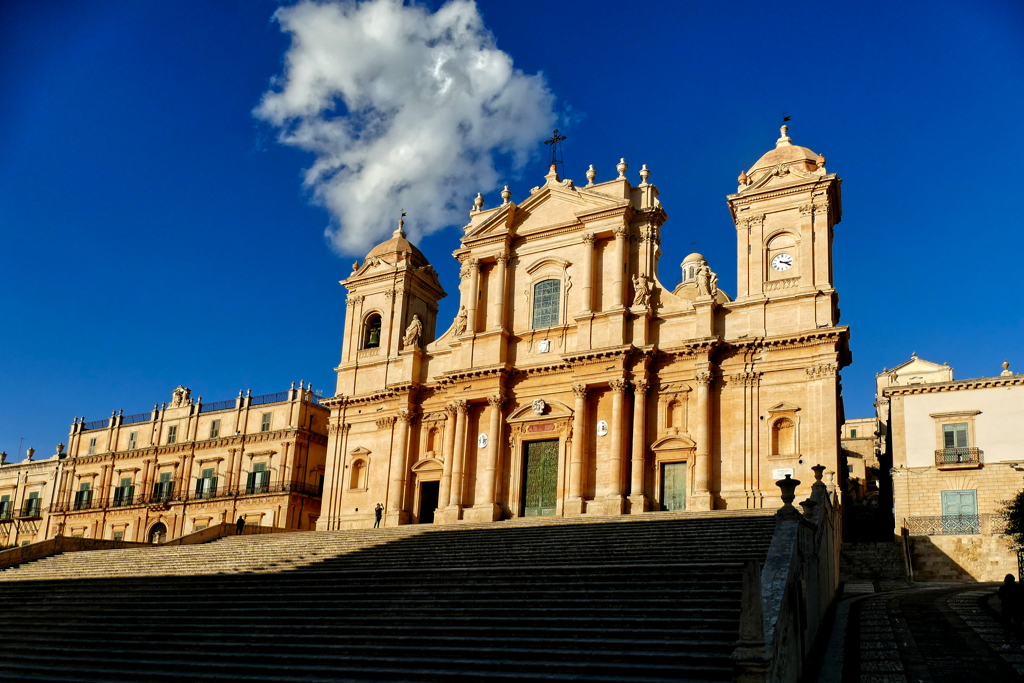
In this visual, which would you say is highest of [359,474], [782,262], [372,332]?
[782,262]

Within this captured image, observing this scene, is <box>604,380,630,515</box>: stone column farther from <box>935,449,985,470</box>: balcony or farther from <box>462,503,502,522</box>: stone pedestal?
<box>935,449,985,470</box>: balcony

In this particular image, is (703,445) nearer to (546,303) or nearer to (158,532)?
(546,303)

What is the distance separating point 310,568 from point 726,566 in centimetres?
1204

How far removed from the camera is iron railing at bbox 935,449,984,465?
106 feet

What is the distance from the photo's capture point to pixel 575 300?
34.2 metres

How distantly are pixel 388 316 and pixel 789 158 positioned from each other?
1715 centimetres

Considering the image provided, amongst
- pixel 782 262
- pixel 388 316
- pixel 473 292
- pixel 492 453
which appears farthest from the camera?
pixel 388 316

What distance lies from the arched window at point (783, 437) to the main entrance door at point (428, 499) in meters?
12.8

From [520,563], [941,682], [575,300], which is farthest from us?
[575,300]

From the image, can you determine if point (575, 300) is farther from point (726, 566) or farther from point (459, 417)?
point (726, 566)

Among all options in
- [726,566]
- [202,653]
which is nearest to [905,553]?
[726,566]

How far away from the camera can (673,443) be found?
30828 millimetres

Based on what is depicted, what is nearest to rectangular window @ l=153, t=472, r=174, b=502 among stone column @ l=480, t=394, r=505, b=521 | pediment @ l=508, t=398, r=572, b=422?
stone column @ l=480, t=394, r=505, b=521

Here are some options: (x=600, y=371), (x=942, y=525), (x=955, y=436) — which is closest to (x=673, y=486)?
(x=600, y=371)
